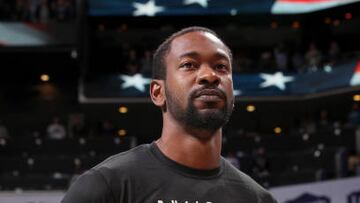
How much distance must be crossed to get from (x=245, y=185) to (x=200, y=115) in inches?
17.6

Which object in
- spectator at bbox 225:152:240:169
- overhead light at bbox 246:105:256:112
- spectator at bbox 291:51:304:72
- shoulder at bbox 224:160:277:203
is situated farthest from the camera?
overhead light at bbox 246:105:256:112

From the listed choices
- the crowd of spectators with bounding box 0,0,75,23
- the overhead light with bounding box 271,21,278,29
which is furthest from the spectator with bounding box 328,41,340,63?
the crowd of spectators with bounding box 0,0,75,23

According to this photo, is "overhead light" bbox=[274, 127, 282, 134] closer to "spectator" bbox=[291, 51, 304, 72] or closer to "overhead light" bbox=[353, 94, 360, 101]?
"spectator" bbox=[291, 51, 304, 72]

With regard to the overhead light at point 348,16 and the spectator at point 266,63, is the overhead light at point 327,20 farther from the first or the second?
the spectator at point 266,63

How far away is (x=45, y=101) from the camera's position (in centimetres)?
2658

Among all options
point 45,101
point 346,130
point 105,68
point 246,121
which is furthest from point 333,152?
point 45,101

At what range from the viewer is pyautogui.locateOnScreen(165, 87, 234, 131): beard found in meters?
2.73

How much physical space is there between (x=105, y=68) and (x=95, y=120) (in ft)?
5.72

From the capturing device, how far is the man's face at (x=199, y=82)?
274 cm

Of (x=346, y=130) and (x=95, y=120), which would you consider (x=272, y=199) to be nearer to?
(x=346, y=130)

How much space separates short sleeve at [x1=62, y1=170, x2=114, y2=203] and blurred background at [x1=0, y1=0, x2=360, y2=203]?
12.8 m

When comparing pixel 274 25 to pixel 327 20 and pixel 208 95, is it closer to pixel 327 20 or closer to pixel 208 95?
pixel 327 20

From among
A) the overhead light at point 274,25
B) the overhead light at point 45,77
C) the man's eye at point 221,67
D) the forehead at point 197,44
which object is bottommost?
the overhead light at point 45,77

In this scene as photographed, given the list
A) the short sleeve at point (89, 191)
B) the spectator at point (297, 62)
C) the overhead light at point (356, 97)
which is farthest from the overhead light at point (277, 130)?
the short sleeve at point (89, 191)
